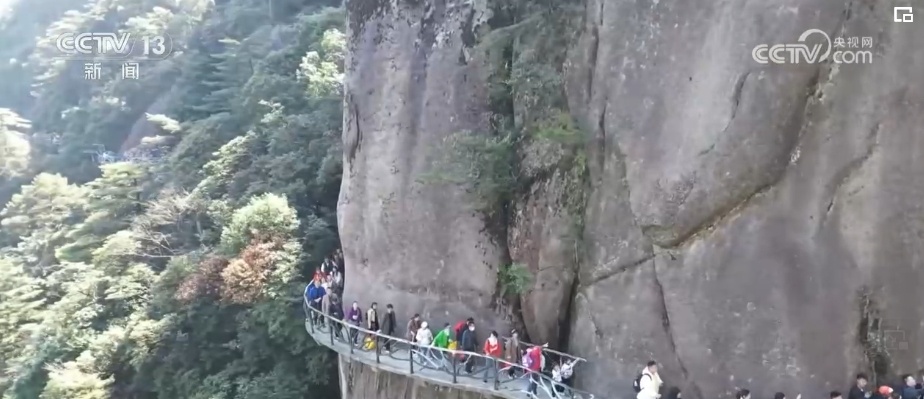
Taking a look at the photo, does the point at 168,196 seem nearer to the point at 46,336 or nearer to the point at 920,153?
the point at 46,336

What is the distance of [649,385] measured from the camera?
9.70 metres

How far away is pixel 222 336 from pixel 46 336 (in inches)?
307

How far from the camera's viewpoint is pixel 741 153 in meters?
9.62

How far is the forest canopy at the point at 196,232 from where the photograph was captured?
61.1 ft

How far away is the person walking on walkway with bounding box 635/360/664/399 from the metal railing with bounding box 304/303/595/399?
0.98m

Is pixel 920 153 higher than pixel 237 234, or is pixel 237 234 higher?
pixel 920 153

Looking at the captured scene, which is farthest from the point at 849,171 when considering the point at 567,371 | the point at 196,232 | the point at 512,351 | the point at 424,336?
the point at 196,232

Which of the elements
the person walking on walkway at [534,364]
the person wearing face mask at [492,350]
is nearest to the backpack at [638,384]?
the person walking on walkway at [534,364]

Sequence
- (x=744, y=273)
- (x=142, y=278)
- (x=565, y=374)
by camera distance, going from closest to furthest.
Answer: (x=744, y=273) → (x=565, y=374) → (x=142, y=278)

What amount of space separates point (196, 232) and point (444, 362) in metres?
15.3

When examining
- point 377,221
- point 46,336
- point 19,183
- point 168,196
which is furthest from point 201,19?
point 377,221

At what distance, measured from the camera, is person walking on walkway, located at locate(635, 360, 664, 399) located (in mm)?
9656

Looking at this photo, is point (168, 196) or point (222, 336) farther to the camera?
point (168, 196)

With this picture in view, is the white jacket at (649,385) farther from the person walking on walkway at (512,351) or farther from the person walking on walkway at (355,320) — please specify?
the person walking on walkway at (355,320)
